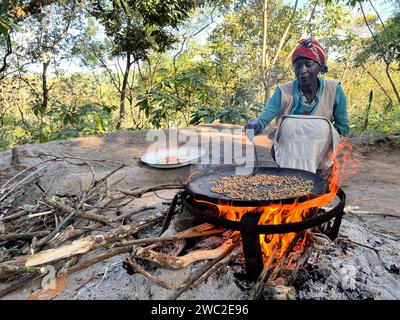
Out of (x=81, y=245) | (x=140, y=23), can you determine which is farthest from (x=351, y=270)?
(x=140, y=23)

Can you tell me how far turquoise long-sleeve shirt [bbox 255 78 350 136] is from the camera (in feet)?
8.03

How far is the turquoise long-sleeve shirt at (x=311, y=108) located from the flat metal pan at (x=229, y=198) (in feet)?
1.90

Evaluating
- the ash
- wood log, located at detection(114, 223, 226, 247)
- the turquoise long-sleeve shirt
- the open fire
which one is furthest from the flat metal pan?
the turquoise long-sleeve shirt

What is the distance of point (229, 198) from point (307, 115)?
125 cm

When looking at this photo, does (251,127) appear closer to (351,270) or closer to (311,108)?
(311,108)

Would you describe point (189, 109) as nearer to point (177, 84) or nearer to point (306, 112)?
point (177, 84)

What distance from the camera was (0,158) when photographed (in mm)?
4242

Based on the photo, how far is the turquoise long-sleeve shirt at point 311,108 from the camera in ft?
8.03

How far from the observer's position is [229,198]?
147 cm

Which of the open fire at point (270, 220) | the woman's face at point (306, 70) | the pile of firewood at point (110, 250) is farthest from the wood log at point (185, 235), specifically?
the woman's face at point (306, 70)

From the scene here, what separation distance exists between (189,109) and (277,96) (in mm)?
5460

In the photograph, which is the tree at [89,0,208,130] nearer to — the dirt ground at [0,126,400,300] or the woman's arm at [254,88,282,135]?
the dirt ground at [0,126,400,300]

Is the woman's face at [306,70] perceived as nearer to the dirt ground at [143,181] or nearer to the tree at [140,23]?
the dirt ground at [143,181]

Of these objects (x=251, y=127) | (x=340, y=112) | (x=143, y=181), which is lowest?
(x=143, y=181)
